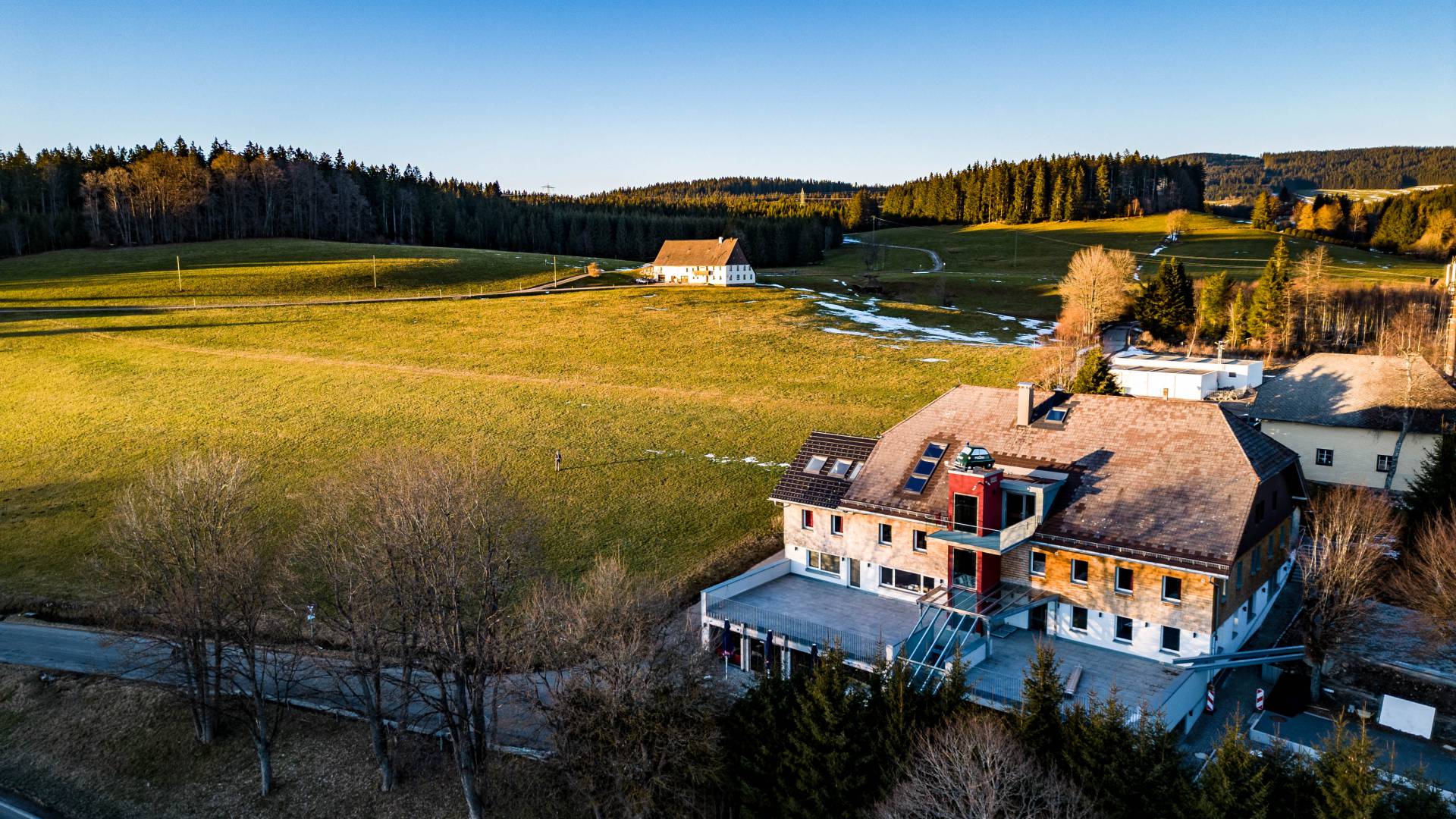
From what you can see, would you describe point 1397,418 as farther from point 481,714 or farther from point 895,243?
point 895,243

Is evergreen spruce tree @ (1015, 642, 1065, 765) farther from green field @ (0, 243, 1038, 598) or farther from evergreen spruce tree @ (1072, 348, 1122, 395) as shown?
evergreen spruce tree @ (1072, 348, 1122, 395)

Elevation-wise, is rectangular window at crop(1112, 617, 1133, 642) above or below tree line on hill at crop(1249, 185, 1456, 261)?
below

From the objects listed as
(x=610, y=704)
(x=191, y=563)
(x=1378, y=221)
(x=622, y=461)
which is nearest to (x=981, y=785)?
(x=610, y=704)

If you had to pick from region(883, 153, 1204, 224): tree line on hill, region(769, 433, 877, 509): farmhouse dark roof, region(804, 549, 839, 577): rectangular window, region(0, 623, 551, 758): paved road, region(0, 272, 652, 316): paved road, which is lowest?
region(0, 623, 551, 758): paved road

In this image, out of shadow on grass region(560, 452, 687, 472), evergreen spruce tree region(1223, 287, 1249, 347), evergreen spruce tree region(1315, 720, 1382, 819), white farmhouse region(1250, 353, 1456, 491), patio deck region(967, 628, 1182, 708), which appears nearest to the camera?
evergreen spruce tree region(1315, 720, 1382, 819)

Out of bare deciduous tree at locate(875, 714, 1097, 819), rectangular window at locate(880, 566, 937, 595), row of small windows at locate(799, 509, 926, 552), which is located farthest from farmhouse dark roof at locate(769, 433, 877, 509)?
bare deciduous tree at locate(875, 714, 1097, 819)

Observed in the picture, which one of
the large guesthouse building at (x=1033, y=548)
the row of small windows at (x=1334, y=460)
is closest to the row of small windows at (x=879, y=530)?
the large guesthouse building at (x=1033, y=548)

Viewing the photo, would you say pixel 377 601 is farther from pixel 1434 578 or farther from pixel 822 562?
pixel 1434 578
